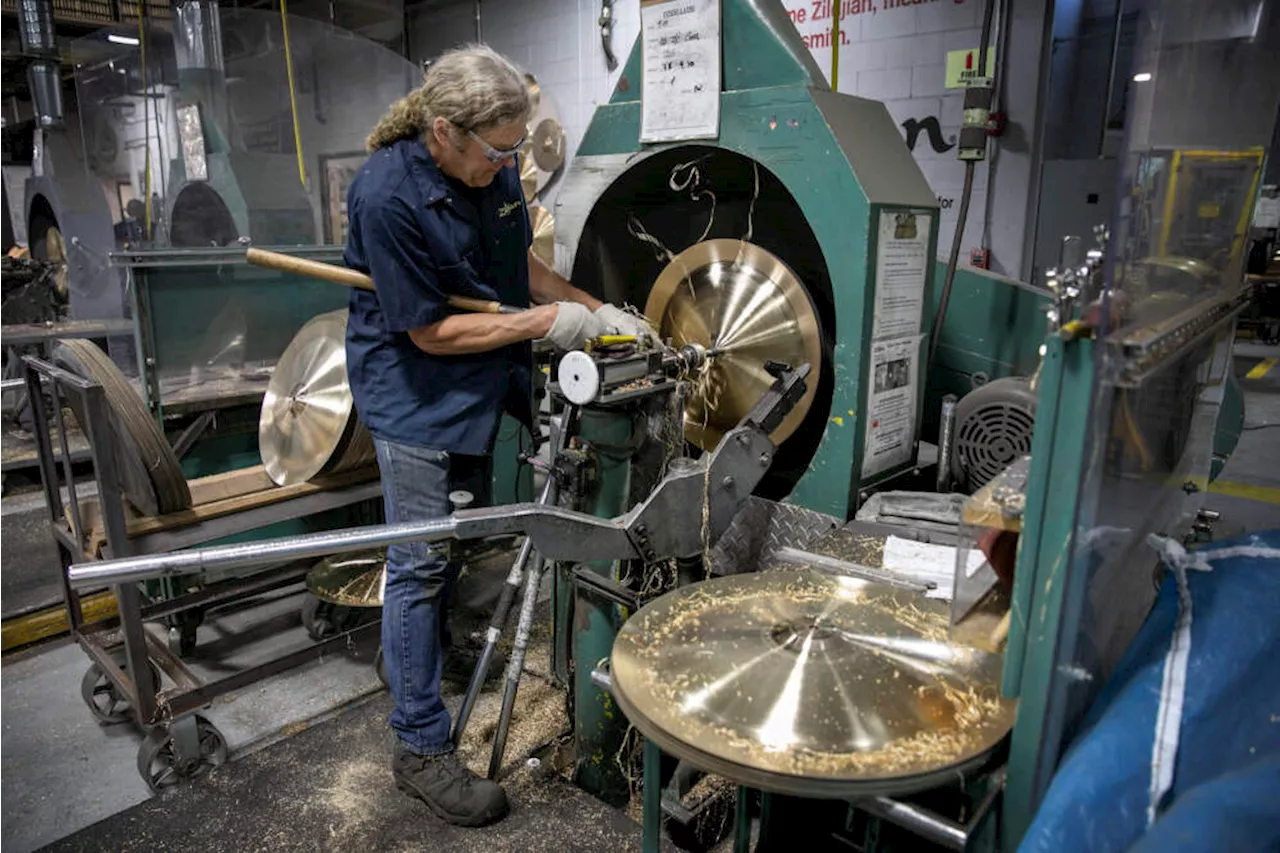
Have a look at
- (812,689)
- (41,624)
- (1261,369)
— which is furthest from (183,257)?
(1261,369)

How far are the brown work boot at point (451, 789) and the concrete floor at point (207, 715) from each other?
5 centimetres

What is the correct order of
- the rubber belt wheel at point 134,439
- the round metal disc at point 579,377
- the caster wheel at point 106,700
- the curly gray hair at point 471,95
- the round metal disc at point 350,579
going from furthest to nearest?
the round metal disc at point 350,579 → the caster wheel at point 106,700 → the rubber belt wheel at point 134,439 → the curly gray hair at point 471,95 → the round metal disc at point 579,377

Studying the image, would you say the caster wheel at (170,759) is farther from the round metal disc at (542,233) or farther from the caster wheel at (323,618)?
the round metal disc at (542,233)

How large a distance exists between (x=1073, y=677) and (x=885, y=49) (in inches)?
146

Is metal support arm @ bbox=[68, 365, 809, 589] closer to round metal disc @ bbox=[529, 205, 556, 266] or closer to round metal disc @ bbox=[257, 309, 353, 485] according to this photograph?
round metal disc @ bbox=[257, 309, 353, 485]

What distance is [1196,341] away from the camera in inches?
46.7

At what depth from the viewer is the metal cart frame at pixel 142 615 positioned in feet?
6.40

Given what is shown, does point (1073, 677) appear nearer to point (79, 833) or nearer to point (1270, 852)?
point (1270, 852)

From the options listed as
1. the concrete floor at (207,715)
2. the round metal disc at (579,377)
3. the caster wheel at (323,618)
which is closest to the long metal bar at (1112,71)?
the concrete floor at (207,715)

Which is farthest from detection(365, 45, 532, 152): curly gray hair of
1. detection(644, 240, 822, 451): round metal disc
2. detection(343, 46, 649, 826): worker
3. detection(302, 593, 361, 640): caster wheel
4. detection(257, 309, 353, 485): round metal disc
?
detection(302, 593, 361, 640): caster wheel

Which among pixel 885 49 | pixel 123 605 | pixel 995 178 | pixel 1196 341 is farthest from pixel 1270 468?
pixel 123 605

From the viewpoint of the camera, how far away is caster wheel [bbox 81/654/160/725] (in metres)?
2.30

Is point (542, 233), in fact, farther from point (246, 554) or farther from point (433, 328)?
point (246, 554)

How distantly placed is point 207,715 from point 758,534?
64.9 inches
